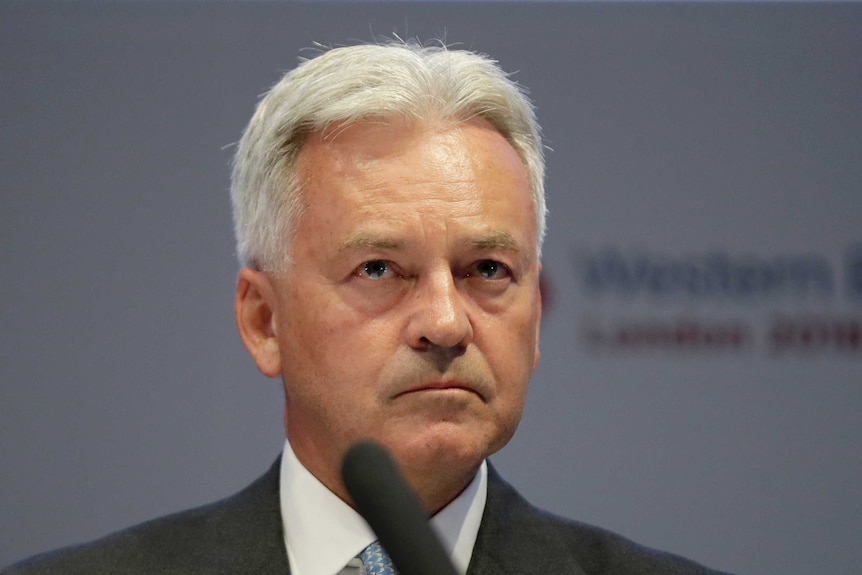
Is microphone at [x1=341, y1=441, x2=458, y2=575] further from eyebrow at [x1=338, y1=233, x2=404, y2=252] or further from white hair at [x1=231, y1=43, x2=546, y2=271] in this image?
white hair at [x1=231, y1=43, x2=546, y2=271]

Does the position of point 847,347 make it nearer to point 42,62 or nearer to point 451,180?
point 451,180

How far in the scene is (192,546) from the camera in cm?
222

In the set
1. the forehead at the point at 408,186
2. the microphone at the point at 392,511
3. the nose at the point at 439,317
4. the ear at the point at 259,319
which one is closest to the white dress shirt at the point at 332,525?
the ear at the point at 259,319

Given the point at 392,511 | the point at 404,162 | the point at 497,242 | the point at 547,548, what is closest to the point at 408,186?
the point at 404,162

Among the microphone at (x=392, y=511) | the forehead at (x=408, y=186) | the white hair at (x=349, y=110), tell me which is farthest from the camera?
the white hair at (x=349, y=110)

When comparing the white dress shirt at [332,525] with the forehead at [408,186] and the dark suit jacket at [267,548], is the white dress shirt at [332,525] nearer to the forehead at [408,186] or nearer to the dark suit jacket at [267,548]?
the dark suit jacket at [267,548]

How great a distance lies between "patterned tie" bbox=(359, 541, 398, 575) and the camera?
2002mm

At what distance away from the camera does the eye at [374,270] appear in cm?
201

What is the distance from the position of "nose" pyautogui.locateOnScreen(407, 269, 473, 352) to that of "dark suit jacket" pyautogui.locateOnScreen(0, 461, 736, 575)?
416 mm

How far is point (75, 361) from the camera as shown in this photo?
12.0 ft

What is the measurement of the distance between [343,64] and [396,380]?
58 cm

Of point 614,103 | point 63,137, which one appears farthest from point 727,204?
point 63,137

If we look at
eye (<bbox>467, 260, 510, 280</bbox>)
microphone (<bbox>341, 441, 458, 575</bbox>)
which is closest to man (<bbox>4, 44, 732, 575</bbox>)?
eye (<bbox>467, 260, 510, 280</bbox>)

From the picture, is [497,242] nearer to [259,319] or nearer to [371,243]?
[371,243]
